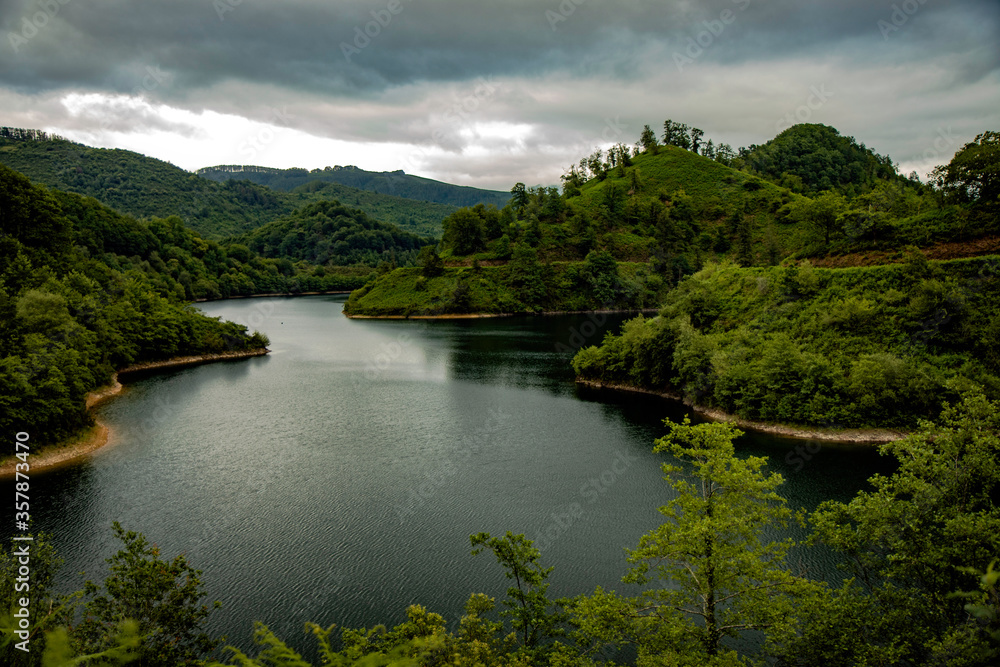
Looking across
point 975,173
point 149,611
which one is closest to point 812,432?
point 975,173

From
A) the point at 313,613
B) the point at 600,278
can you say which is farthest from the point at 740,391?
the point at 600,278

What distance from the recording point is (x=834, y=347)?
46562 millimetres

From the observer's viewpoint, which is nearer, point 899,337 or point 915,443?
point 915,443

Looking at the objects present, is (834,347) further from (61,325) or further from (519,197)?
(519,197)

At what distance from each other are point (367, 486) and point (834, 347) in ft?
130

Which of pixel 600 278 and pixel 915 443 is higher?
pixel 600 278

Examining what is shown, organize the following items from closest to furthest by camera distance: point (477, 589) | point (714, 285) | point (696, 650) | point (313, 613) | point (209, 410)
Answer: point (696, 650) → point (313, 613) → point (477, 589) → point (209, 410) → point (714, 285)

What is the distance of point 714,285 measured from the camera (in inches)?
2554

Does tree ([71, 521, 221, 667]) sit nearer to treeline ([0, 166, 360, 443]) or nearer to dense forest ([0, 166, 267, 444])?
dense forest ([0, 166, 267, 444])

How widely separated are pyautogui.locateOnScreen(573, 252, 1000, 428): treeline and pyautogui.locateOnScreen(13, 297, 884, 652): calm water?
4021 mm

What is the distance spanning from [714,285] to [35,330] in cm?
6633

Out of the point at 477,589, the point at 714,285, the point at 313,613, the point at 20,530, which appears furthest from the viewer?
the point at 714,285

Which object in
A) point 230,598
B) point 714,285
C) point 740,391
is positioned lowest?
point 230,598

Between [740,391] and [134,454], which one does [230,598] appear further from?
[740,391]
